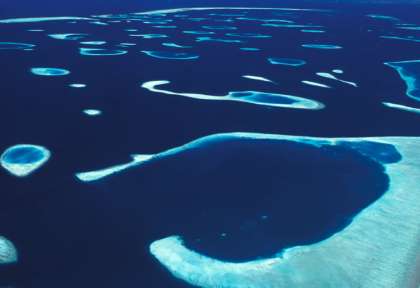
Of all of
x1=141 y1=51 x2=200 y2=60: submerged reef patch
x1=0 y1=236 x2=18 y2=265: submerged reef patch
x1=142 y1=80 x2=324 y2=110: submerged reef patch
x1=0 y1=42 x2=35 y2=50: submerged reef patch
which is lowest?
x1=0 y1=236 x2=18 y2=265: submerged reef patch

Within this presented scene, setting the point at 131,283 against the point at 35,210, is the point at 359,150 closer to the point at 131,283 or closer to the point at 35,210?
the point at 131,283

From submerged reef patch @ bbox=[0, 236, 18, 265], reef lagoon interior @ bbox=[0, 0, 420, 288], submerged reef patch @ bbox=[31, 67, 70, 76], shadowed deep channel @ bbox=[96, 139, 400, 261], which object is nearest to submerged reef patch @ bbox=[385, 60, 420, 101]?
reef lagoon interior @ bbox=[0, 0, 420, 288]

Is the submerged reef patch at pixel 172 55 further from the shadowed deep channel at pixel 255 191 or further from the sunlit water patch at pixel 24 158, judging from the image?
the sunlit water patch at pixel 24 158

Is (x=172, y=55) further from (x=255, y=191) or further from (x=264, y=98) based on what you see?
(x=255, y=191)

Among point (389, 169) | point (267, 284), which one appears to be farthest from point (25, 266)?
point (389, 169)

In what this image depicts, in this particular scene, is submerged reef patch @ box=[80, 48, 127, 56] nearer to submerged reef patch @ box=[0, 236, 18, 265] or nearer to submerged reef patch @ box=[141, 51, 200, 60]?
submerged reef patch @ box=[141, 51, 200, 60]
